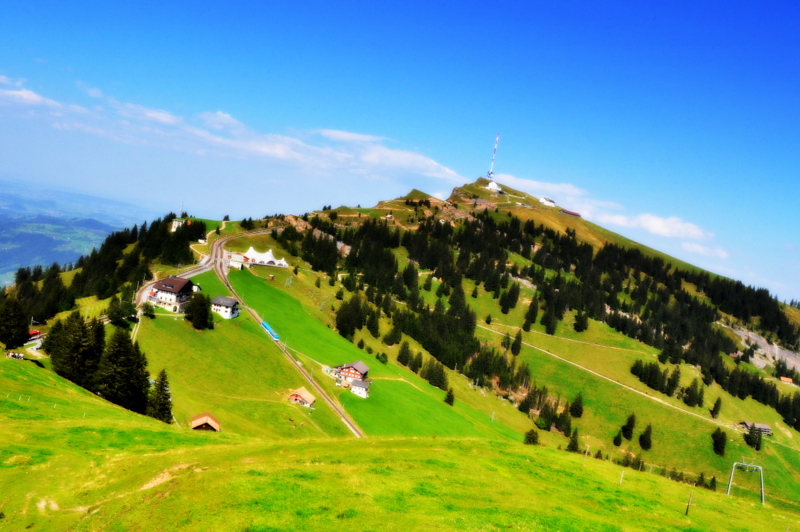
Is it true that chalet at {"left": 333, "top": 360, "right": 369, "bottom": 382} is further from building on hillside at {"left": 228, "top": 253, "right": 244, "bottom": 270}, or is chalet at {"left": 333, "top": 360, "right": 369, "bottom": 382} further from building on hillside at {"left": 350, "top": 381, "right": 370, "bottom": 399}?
building on hillside at {"left": 228, "top": 253, "right": 244, "bottom": 270}

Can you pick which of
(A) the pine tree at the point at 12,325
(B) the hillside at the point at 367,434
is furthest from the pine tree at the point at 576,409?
(A) the pine tree at the point at 12,325

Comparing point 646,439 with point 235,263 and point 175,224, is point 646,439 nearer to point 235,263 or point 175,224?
point 235,263

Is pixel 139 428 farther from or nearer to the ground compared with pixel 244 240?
nearer to the ground

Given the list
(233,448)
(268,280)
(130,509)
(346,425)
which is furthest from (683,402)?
(130,509)

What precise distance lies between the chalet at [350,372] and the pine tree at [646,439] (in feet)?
333

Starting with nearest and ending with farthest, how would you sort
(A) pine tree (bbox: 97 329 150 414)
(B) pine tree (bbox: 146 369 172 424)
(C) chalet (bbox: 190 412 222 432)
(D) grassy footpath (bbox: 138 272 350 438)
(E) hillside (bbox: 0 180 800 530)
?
(E) hillside (bbox: 0 180 800 530) → (B) pine tree (bbox: 146 369 172 424) → (C) chalet (bbox: 190 412 222 432) → (A) pine tree (bbox: 97 329 150 414) → (D) grassy footpath (bbox: 138 272 350 438)

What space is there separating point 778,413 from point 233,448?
755 feet

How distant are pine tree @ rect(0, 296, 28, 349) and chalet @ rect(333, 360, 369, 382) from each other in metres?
59.5

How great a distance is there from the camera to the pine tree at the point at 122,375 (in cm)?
6844

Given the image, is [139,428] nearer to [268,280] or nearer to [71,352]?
[71,352]

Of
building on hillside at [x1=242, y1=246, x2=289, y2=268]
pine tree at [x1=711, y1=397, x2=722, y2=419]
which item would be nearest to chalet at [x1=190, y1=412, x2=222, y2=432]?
building on hillside at [x1=242, y1=246, x2=289, y2=268]

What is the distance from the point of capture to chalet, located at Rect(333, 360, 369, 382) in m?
110

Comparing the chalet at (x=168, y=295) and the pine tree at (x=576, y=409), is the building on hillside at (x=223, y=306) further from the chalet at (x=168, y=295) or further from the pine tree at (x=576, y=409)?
the pine tree at (x=576, y=409)

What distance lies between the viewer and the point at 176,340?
93.6 m
